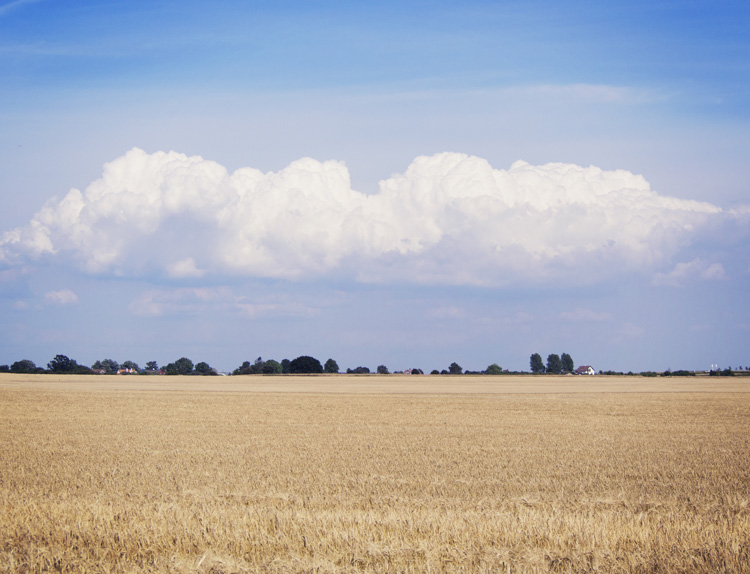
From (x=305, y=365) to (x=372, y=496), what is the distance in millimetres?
129804

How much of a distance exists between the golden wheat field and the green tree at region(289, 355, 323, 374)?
111766mm

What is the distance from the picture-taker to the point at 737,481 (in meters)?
15.0

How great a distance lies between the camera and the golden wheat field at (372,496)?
8.12 m

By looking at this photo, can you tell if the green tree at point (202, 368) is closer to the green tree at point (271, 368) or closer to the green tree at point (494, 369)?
the green tree at point (271, 368)

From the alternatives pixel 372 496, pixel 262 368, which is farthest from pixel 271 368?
pixel 372 496

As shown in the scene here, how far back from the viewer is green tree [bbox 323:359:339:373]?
A: 494 feet

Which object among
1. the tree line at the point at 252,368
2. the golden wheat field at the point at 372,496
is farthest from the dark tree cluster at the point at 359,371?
the golden wheat field at the point at 372,496

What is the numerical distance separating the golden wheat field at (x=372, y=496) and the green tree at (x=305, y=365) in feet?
367

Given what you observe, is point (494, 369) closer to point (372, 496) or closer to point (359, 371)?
point (359, 371)

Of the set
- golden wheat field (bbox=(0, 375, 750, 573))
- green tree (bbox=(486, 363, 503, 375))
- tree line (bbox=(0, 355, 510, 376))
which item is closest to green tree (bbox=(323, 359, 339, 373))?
tree line (bbox=(0, 355, 510, 376))

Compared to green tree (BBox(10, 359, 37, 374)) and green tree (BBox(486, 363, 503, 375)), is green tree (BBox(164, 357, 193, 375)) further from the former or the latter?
green tree (BBox(486, 363, 503, 375))

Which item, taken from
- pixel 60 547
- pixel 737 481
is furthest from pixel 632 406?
pixel 60 547

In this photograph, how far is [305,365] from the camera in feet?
463

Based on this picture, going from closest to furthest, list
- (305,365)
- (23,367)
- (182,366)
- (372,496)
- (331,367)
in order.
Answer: (372,496), (23,367), (305,365), (331,367), (182,366)
